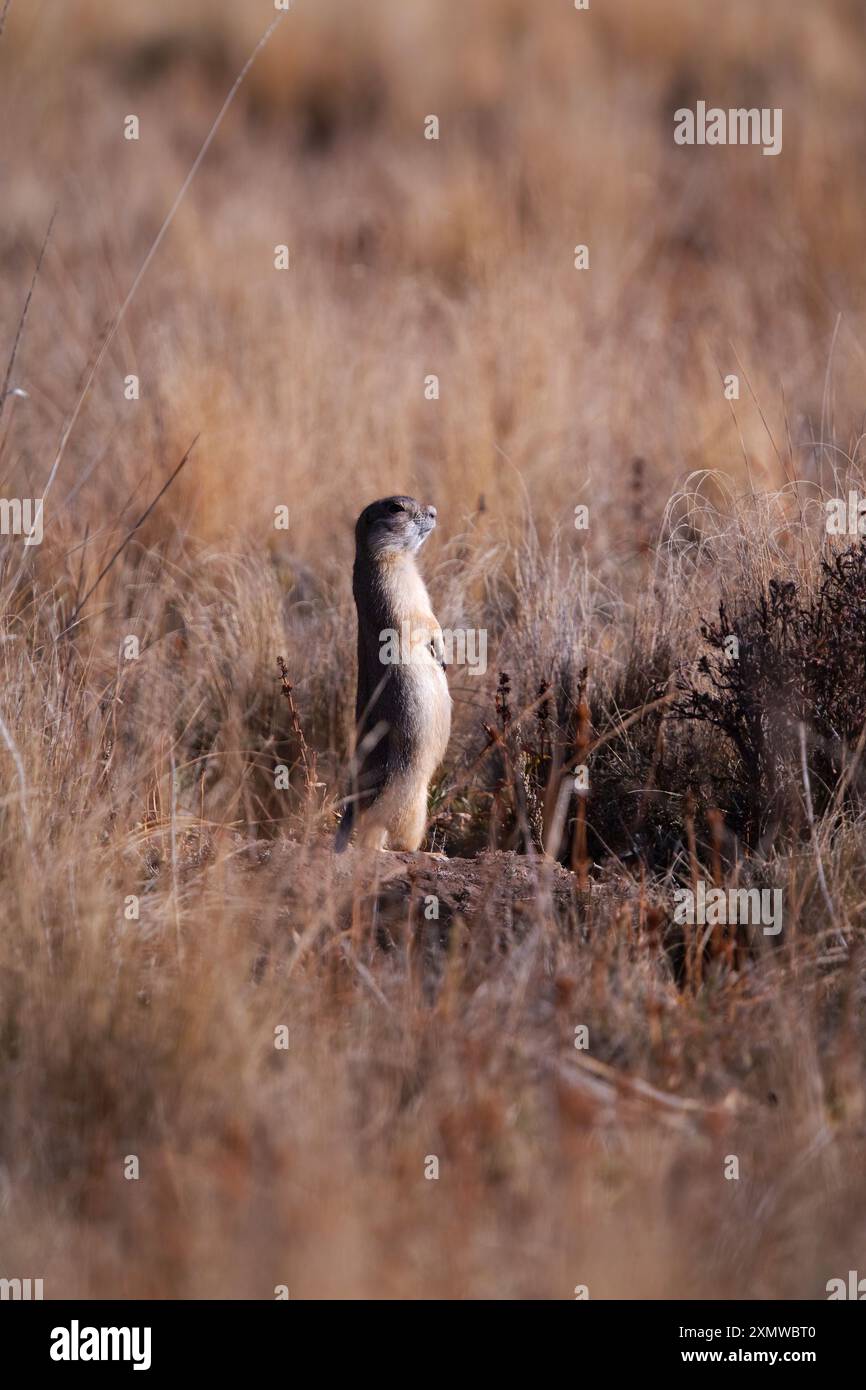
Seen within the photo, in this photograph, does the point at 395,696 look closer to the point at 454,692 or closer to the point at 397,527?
the point at 397,527

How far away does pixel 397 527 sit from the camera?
15.2 ft

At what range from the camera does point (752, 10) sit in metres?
13.7

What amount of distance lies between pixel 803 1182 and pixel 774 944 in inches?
37.9

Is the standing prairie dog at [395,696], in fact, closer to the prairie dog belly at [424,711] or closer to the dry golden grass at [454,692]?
the prairie dog belly at [424,711]

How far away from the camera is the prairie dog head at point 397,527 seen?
4613 mm

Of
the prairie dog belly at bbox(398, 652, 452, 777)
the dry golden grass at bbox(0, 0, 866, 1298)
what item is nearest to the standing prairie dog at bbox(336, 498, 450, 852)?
the prairie dog belly at bbox(398, 652, 452, 777)

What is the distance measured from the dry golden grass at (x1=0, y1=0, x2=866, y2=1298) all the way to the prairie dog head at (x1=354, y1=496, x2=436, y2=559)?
61 centimetres

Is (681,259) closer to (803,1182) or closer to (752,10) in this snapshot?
(752,10)

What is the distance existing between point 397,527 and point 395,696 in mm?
577

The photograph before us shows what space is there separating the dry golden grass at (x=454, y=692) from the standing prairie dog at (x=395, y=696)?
25cm

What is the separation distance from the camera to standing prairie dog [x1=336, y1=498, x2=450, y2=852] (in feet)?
14.2

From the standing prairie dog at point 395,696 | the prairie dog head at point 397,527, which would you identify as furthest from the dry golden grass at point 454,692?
the prairie dog head at point 397,527

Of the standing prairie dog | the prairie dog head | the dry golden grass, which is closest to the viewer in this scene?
the dry golden grass

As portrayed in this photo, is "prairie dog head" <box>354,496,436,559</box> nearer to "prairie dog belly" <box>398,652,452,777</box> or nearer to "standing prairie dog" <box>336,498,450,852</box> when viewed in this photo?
"standing prairie dog" <box>336,498,450,852</box>
